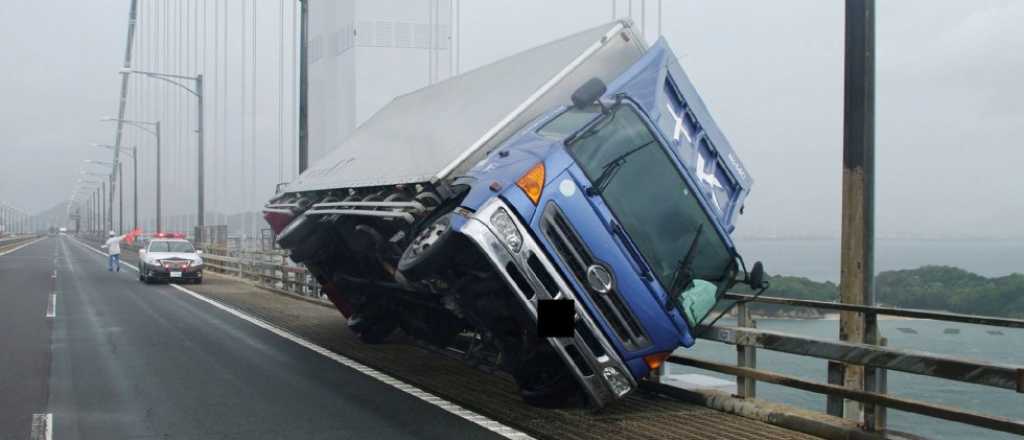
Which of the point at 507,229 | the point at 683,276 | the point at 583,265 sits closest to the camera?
the point at 507,229

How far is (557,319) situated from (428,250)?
1.18 metres

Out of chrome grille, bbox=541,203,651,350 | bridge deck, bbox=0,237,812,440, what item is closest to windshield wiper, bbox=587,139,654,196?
chrome grille, bbox=541,203,651,350

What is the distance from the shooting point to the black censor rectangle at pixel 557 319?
7.14 metres

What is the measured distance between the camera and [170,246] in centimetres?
3103

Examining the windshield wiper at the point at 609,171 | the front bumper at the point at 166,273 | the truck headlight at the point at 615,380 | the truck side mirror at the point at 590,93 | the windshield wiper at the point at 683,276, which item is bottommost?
the front bumper at the point at 166,273

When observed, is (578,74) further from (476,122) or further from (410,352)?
(410,352)

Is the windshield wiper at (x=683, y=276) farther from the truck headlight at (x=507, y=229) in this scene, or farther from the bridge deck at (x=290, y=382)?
the truck headlight at (x=507, y=229)

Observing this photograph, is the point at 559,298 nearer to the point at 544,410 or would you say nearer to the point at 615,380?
the point at 615,380

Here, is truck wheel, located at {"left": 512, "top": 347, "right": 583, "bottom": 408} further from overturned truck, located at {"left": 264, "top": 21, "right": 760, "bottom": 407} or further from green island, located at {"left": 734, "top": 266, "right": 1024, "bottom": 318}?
green island, located at {"left": 734, "top": 266, "right": 1024, "bottom": 318}

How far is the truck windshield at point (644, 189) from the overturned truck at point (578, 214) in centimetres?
1

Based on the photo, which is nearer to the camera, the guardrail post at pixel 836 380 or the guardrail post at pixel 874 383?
the guardrail post at pixel 874 383

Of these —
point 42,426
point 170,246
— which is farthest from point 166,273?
point 42,426

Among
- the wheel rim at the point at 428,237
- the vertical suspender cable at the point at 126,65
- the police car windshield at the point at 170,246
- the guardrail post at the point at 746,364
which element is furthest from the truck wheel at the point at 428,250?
the vertical suspender cable at the point at 126,65

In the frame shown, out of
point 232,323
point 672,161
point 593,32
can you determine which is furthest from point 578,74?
point 232,323
